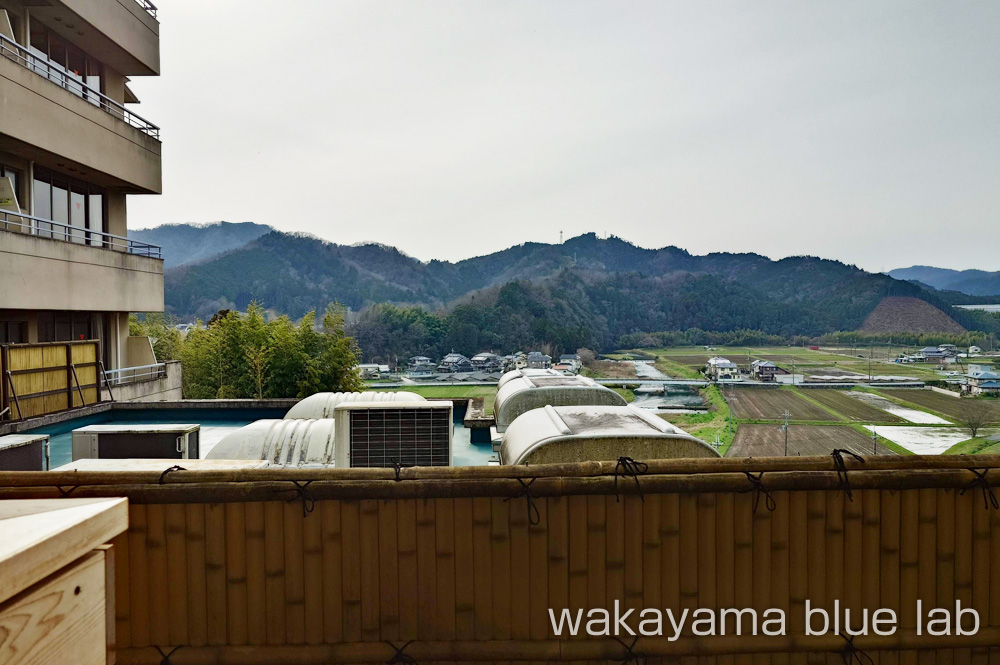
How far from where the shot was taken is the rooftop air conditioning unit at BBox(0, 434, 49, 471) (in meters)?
4.21

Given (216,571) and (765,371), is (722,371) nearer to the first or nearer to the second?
(765,371)

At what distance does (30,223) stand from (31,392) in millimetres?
5639

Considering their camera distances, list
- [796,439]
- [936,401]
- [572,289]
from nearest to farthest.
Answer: [796,439] → [936,401] → [572,289]

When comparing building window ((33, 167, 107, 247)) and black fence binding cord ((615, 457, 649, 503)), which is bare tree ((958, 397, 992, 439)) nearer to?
black fence binding cord ((615, 457, 649, 503))

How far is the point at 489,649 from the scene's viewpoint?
2.02 meters

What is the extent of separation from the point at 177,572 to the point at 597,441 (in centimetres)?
357

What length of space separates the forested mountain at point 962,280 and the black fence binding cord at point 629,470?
65.5 meters

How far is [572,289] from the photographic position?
236 ft

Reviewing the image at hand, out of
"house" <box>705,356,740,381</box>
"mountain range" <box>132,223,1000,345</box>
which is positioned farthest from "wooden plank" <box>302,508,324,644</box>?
"mountain range" <box>132,223,1000,345</box>

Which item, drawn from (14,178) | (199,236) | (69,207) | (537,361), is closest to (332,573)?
(14,178)

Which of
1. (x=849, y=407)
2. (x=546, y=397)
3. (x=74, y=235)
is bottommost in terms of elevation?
(x=849, y=407)

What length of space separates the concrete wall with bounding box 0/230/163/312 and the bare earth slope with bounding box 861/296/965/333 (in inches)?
1795

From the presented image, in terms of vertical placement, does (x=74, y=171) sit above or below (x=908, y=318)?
above

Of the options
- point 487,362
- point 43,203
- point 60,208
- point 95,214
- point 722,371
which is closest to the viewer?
point 43,203
